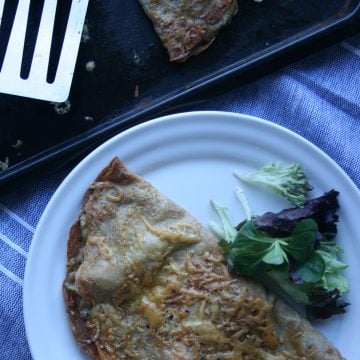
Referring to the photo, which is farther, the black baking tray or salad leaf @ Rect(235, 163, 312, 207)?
the black baking tray

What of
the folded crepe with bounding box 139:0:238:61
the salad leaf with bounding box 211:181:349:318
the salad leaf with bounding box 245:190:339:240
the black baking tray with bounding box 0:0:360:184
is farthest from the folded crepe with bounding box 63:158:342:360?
the folded crepe with bounding box 139:0:238:61

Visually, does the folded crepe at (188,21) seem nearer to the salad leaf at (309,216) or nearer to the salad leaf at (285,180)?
the salad leaf at (285,180)

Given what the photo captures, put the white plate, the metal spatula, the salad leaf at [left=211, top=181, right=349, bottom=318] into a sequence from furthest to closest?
1. the metal spatula
2. the white plate
3. the salad leaf at [left=211, top=181, right=349, bottom=318]

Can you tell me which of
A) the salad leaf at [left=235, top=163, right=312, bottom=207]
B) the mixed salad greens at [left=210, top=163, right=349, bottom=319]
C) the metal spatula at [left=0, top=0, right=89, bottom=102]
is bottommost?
the mixed salad greens at [left=210, top=163, right=349, bottom=319]

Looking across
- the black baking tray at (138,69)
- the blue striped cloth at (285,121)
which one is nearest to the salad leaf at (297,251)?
the blue striped cloth at (285,121)

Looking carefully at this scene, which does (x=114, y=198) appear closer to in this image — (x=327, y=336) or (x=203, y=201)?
(x=203, y=201)

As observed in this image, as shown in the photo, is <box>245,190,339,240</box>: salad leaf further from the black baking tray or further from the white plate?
the black baking tray
